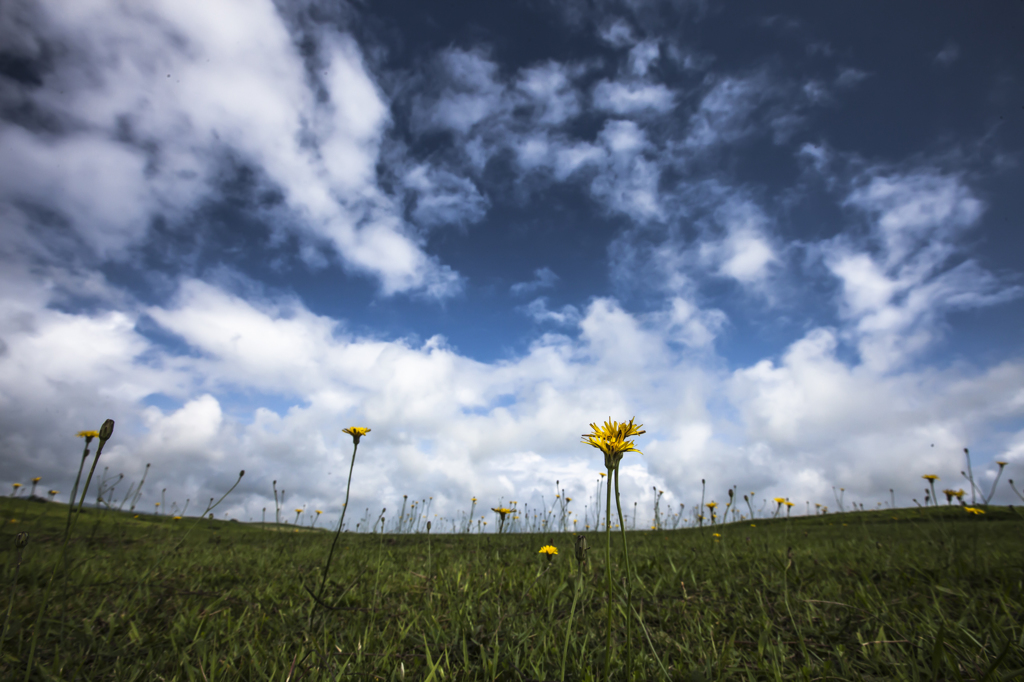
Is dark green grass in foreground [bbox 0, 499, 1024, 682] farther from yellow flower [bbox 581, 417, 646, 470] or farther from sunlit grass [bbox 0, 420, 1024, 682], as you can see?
yellow flower [bbox 581, 417, 646, 470]

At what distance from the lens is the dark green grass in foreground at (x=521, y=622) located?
1975 millimetres

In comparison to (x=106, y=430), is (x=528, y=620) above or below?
below

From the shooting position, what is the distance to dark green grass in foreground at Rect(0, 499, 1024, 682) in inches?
77.7

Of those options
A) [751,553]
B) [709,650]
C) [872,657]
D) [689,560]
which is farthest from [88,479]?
[751,553]

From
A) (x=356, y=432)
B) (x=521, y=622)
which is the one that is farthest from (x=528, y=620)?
(x=356, y=432)

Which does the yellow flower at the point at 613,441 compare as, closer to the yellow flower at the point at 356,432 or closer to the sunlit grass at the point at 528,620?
the sunlit grass at the point at 528,620

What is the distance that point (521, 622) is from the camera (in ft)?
8.25

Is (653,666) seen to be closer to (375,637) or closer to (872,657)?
(872,657)

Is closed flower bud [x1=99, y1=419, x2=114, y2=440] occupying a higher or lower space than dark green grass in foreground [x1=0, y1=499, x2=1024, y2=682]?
higher

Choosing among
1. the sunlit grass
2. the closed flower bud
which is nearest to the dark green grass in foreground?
the sunlit grass

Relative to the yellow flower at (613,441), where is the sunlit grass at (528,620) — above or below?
below

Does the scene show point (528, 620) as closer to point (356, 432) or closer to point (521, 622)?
point (521, 622)

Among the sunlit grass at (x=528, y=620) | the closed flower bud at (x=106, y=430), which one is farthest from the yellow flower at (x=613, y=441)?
the closed flower bud at (x=106, y=430)

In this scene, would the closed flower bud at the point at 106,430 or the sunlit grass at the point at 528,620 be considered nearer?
the closed flower bud at the point at 106,430
